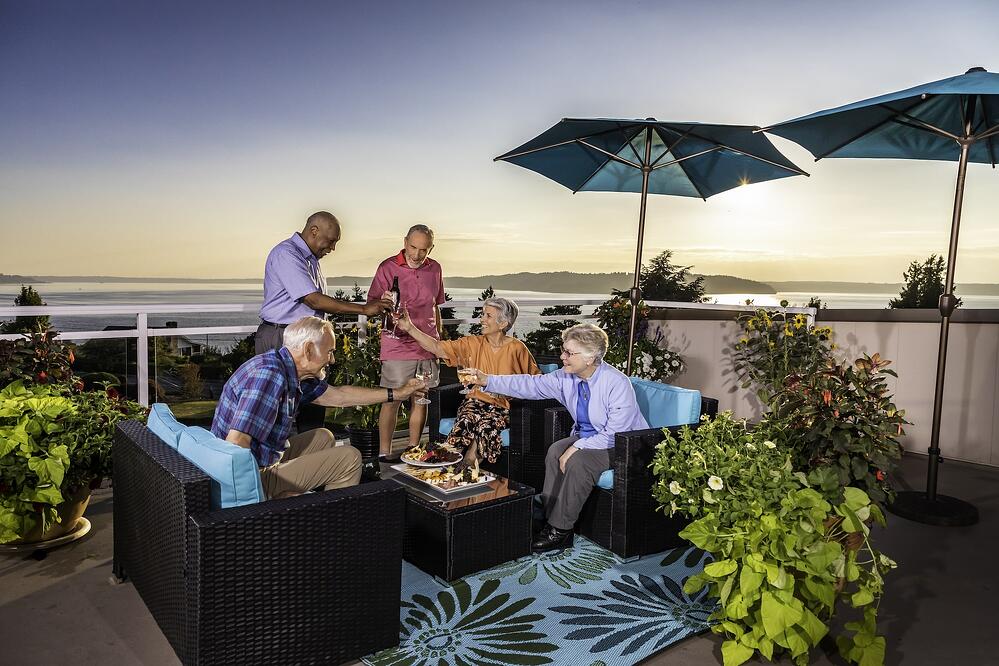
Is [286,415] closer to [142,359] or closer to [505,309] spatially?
[505,309]

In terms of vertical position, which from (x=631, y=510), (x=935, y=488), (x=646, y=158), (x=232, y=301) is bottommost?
(x=935, y=488)

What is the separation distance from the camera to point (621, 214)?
Answer: 33.2ft

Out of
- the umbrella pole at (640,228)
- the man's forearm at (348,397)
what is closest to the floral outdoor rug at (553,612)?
the man's forearm at (348,397)

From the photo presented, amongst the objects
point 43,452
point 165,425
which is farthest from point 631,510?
point 43,452

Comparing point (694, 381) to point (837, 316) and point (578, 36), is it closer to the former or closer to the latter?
point (837, 316)

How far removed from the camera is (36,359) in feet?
10.3

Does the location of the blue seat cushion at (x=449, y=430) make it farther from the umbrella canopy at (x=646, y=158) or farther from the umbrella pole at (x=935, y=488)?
the umbrella pole at (x=935, y=488)

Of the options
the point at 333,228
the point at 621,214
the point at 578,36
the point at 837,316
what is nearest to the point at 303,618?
the point at 333,228

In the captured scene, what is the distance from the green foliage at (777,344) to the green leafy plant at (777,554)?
3.31 metres

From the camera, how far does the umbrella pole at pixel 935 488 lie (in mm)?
3570

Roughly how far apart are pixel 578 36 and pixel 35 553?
6.42 m

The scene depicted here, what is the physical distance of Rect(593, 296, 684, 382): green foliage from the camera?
6.01 m

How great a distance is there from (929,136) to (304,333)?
3.99 meters

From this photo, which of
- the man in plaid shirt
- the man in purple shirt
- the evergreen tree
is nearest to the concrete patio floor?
Result: the man in plaid shirt
